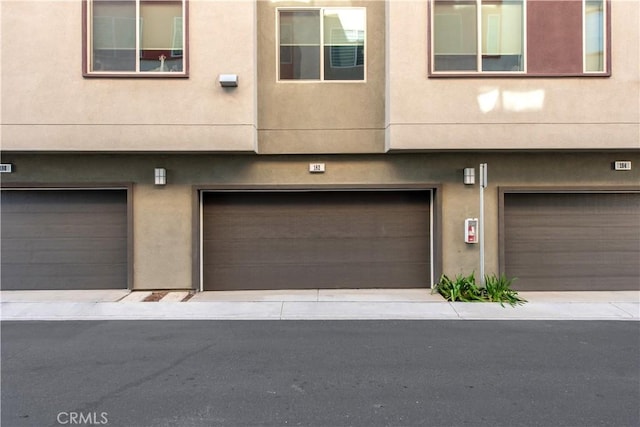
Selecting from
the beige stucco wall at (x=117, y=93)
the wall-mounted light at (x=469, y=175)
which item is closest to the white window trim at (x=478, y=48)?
the wall-mounted light at (x=469, y=175)

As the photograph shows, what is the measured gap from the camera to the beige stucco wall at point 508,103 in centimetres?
817

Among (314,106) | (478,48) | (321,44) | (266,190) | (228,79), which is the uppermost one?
(321,44)

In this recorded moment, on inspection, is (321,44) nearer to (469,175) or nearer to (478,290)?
(469,175)

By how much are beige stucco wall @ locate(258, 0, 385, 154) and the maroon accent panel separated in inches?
115

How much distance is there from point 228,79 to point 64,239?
4.98 m

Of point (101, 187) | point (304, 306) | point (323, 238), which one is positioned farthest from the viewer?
point (323, 238)

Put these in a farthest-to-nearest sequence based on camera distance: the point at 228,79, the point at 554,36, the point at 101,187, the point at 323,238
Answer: the point at 323,238
the point at 101,187
the point at 554,36
the point at 228,79

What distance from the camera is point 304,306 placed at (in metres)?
7.90

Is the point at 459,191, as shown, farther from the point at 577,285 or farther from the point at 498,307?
the point at 577,285

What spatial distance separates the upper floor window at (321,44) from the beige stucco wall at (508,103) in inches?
35.3

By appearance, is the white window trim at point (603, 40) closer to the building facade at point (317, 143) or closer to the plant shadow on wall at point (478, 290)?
the building facade at point (317, 143)
